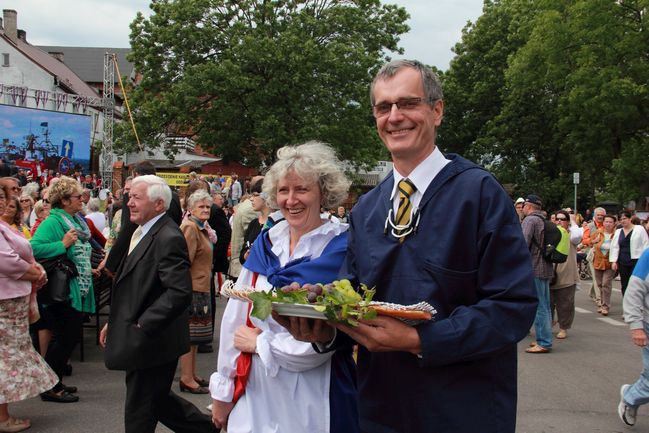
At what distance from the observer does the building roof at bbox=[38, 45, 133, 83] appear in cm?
8079

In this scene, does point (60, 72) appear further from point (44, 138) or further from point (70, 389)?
point (70, 389)

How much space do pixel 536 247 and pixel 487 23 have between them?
34628 millimetres

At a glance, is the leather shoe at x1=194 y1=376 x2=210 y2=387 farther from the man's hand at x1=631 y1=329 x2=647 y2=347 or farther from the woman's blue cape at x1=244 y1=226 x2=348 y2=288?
the woman's blue cape at x1=244 y1=226 x2=348 y2=288

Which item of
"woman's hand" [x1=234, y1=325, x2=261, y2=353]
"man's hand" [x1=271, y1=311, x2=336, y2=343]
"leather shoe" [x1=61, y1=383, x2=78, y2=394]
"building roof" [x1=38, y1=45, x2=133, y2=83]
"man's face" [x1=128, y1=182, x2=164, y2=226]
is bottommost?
"leather shoe" [x1=61, y1=383, x2=78, y2=394]

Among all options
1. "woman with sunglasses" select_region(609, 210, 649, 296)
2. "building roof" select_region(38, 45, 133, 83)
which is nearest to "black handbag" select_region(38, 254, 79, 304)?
"woman with sunglasses" select_region(609, 210, 649, 296)

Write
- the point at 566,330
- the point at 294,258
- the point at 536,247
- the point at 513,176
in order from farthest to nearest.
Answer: the point at 513,176 → the point at 566,330 → the point at 536,247 → the point at 294,258

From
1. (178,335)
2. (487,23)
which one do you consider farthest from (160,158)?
(178,335)

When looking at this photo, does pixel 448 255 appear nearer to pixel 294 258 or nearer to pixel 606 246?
pixel 294 258

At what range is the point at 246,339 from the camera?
2980mm

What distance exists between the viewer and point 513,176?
128 feet

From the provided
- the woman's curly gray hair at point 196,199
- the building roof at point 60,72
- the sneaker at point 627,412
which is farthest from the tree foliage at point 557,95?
the building roof at point 60,72

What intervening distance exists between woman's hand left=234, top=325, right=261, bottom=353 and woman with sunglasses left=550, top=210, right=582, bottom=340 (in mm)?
7595

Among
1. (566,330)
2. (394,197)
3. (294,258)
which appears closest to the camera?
(394,197)

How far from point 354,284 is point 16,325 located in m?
4.01
